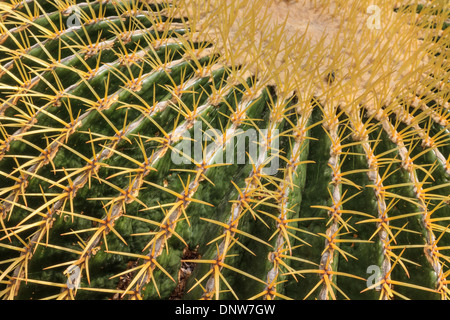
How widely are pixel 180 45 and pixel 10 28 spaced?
69 cm

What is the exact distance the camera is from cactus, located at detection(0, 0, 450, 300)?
39.9 inches

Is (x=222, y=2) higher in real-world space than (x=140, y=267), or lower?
higher

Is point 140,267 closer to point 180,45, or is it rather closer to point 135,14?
point 180,45

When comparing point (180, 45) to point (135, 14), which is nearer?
point (180, 45)

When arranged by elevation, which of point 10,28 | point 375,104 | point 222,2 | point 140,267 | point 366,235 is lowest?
point 140,267

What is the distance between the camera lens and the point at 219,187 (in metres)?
1.10

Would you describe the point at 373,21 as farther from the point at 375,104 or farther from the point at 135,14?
the point at 135,14

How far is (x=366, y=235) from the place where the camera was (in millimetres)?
1039

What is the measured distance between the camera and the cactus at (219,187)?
3.33 feet

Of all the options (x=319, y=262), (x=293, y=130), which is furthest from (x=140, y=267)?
(x=293, y=130)

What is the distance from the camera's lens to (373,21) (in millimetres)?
1356
